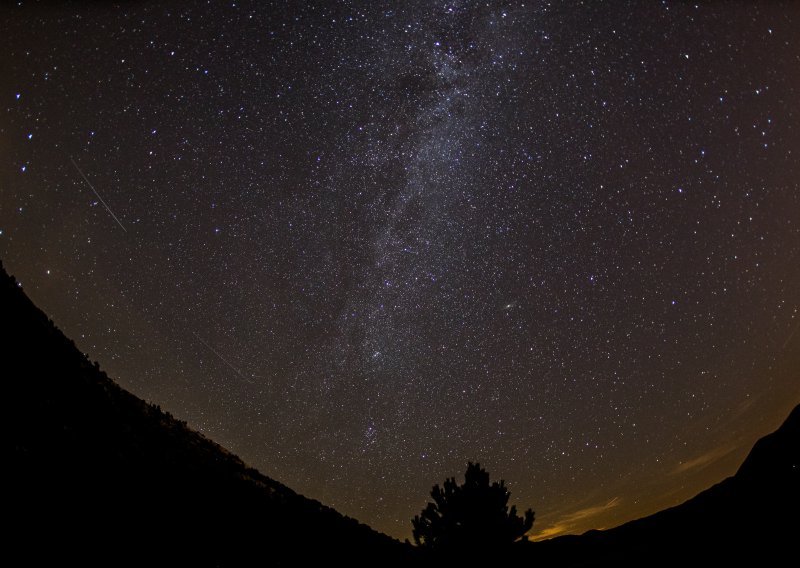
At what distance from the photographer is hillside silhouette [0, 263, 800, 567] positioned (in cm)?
588

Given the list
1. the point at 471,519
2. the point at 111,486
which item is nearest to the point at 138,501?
the point at 111,486

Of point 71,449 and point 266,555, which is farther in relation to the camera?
point 266,555

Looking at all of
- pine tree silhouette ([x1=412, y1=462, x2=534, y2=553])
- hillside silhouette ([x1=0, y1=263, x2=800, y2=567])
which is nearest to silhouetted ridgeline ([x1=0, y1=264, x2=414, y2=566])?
hillside silhouette ([x1=0, y1=263, x2=800, y2=567])

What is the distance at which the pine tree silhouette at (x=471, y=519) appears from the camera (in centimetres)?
1162

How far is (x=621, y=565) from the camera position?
7070 mm

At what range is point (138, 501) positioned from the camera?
7.40 meters

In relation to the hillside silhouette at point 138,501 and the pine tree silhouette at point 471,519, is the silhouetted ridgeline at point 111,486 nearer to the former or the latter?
the hillside silhouette at point 138,501

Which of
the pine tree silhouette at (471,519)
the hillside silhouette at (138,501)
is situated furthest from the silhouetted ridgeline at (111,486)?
the pine tree silhouette at (471,519)

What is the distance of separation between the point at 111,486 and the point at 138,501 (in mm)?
557

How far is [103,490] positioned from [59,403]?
223 centimetres

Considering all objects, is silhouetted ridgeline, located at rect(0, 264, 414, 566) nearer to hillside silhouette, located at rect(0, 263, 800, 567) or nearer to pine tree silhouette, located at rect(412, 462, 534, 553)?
hillside silhouette, located at rect(0, 263, 800, 567)

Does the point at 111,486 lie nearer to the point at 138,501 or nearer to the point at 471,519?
the point at 138,501

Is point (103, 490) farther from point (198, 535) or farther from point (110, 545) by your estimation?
point (198, 535)

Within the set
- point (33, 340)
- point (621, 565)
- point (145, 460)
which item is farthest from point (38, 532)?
point (621, 565)
